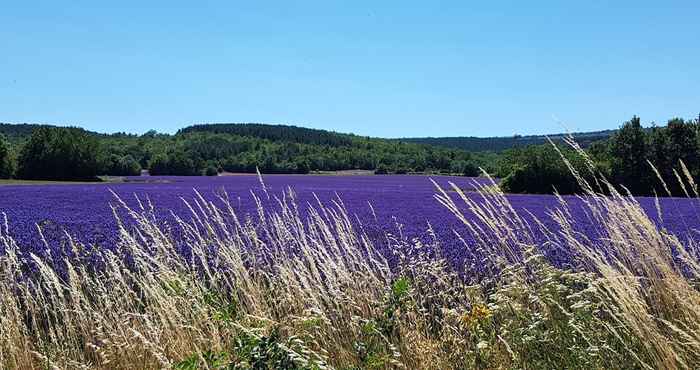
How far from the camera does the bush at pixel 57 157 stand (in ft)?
193

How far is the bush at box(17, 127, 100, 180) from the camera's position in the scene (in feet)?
193

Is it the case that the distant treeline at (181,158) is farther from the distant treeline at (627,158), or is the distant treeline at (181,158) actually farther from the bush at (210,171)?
the distant treeline at (627,158)

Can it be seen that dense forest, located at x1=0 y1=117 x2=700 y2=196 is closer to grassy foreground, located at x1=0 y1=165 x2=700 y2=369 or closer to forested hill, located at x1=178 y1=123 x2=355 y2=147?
grassy foreground, located at x1=0 y1=165 x2=700 y2=369

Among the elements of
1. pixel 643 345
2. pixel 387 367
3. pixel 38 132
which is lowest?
pixel 387 367

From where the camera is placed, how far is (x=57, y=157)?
59031 mm

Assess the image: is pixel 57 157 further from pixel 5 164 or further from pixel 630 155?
pixel 630 155

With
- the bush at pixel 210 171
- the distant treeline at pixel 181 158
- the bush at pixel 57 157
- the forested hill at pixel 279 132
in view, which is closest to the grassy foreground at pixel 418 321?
the distant treeline at pixel 181 158

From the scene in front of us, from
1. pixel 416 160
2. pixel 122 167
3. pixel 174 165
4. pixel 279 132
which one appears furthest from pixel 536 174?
pixel 279 132

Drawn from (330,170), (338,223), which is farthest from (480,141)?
(338,223)

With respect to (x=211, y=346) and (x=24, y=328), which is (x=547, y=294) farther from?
(x=24, y=328)

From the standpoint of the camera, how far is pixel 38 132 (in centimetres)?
6166

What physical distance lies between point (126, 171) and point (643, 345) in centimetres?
7141

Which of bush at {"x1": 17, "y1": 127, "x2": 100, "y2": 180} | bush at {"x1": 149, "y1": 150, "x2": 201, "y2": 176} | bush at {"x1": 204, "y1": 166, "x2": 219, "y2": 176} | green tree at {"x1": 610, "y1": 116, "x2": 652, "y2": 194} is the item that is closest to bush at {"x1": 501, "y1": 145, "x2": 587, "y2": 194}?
green tree at {"x1": 610, "y1": 116, "x2": 652, "y2": 194}

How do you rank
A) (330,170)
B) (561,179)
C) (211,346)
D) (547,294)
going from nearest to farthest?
(547,294)
(211,346)
(561,179)
(330,170)
